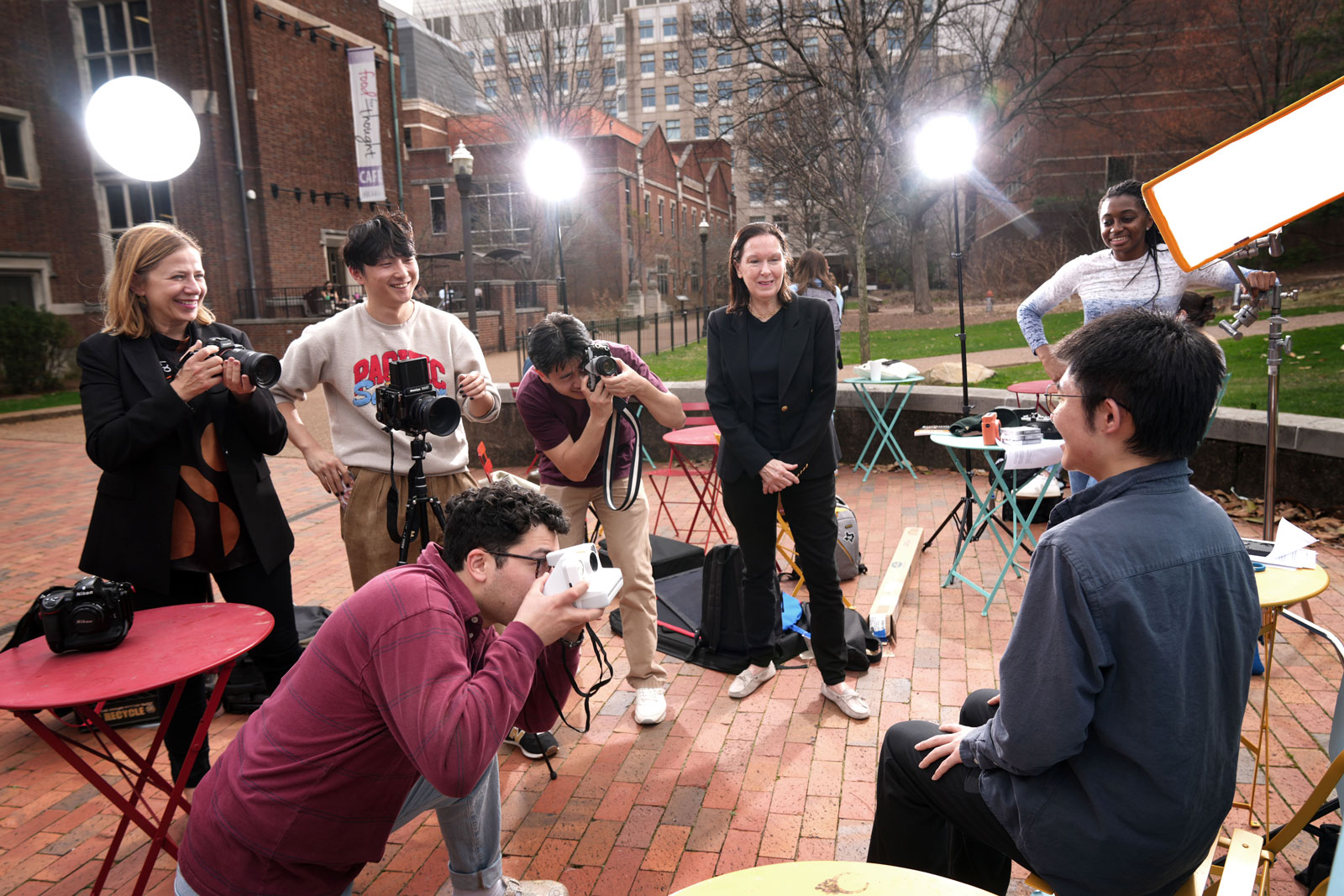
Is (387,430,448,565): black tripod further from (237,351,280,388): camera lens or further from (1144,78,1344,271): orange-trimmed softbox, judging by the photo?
(1144,78,1344,271): orange-trimmed softbox

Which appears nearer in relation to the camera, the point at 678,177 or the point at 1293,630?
the point at 1293,630

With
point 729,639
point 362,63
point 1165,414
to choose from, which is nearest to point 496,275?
point 362,63

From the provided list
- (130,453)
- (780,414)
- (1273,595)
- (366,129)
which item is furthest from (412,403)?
(366,129)

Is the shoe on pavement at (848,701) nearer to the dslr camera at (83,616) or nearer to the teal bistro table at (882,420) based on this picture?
the dslr camera at (83,616)

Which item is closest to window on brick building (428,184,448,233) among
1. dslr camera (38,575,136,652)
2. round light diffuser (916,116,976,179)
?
round light diffuser (916,116,976,179)

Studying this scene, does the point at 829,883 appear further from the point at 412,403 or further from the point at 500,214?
the point at 500,214

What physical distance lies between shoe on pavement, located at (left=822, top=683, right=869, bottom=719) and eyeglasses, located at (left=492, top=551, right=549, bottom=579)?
80.1 inches

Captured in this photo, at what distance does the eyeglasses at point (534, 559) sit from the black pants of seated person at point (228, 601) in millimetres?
1359

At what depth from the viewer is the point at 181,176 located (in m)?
22.2

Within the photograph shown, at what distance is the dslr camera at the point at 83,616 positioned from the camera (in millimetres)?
2145

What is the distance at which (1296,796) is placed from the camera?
2709mm

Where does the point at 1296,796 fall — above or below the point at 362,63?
below

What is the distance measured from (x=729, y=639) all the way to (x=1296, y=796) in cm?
223

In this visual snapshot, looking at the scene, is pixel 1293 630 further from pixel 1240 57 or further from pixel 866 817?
pixel 1240 57
